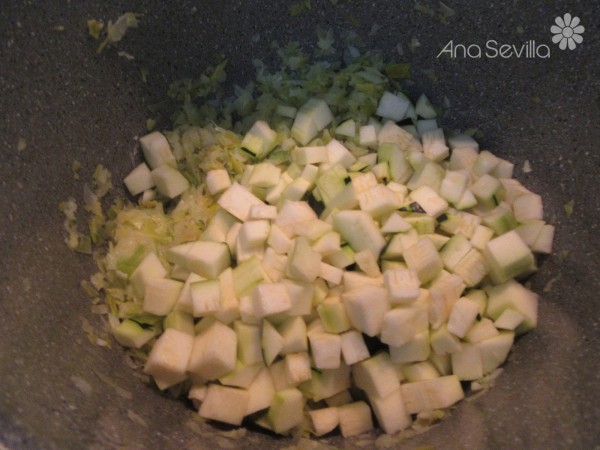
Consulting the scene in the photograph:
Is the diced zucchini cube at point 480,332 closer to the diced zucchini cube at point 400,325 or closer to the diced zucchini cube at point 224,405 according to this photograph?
the diced zucchini cube at point 400,325

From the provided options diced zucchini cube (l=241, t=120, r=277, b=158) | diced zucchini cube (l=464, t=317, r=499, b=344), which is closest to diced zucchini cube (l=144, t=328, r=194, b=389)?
diced zucchini cube (l=241, t=120, r=277, b=158)

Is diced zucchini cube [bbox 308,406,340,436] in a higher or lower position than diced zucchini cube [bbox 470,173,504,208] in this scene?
lower

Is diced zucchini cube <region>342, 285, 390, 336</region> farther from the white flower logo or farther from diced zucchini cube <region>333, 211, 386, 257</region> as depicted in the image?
the white flower logo

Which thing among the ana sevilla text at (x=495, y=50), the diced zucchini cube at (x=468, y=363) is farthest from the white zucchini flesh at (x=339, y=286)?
the ana sevilla text at (x=495, y=50)

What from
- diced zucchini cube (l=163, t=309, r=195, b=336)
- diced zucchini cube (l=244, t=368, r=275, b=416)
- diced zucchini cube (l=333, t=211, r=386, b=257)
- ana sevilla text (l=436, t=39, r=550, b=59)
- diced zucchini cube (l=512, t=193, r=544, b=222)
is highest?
ana sevilla text (l=436, t=39, r=550, b=59)

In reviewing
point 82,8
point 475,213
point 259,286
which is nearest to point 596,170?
point 475,213

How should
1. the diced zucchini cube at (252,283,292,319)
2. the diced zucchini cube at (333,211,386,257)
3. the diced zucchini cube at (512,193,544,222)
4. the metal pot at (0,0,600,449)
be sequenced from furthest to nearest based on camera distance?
1. the diced zucchini cube at (512,193,544,222)
2. the diced zucchini cube at (333,211,386,257)
3. the diced zucchini cube at (252,283,292,319)
4. the metal pot at (0,0,600,449)
